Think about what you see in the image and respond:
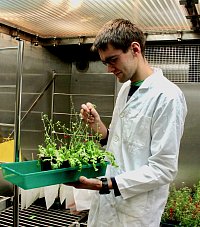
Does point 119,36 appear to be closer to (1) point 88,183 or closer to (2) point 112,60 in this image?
(2) point 112,60

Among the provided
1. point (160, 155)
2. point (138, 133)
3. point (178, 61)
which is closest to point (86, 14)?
point (178, 61)

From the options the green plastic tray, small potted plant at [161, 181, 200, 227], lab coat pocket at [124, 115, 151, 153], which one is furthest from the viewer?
small potted plant at [161, 181, 200, 227]

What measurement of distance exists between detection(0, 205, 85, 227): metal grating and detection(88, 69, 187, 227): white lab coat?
62cm

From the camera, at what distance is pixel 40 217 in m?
1.89

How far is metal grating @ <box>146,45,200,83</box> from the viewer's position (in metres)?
2.67

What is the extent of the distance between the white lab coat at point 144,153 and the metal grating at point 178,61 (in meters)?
1.53

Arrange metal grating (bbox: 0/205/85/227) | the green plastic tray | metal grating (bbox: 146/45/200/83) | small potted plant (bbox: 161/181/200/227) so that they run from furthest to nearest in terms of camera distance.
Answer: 1. metal grating (bbox: 146/45/200/83)
2. small potted plant (bbox: 161/181/200/227)
3. metal grating (bbox: 0/205/85/227)
4. the green plastic tray

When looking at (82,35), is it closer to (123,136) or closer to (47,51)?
(47,51)

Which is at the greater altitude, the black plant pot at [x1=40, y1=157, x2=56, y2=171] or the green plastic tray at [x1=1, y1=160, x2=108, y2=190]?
the black plant pot at [x1=40, y1=157, x2=56, y2=171]

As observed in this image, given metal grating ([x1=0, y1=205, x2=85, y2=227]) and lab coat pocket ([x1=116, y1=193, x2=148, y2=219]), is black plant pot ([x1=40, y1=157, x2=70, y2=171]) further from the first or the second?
metal grating ([x1=0, y1=205, x2=85, y2=227])

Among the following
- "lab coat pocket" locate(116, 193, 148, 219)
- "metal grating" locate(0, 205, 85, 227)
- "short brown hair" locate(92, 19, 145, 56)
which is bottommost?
"metal grating" locate(0, 205, 85, 227)

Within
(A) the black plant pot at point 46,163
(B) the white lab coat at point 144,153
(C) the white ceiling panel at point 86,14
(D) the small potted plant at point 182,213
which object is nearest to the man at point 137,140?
(B) the white lab coat at point 144,153

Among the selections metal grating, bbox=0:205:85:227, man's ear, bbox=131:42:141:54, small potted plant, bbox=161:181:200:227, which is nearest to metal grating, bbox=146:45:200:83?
small potted plant, bbox=161:181:200:227

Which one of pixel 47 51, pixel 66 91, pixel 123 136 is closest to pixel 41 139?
pixel 66 91
